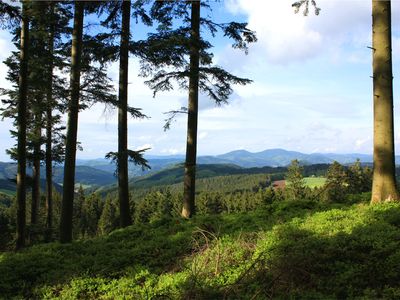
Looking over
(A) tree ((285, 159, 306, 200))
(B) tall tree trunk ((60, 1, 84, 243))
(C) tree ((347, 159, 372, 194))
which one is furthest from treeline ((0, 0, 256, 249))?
(A) tree ((285, 159, 306, 200))

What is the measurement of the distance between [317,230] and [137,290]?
4028mm

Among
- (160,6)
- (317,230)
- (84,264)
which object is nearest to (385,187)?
(317,230)

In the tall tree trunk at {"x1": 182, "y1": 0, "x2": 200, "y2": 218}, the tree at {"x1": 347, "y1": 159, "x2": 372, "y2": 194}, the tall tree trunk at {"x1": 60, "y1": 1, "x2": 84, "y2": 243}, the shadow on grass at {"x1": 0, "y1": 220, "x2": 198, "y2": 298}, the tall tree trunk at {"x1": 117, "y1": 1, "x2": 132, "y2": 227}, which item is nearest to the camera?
the shadow on grass at {"x1": 0, "y1": 220, "x2": 198, "y2": 298}

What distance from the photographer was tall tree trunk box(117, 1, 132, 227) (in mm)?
14039

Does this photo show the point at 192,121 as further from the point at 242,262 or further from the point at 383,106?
the point at 242,262

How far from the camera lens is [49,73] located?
18.5m

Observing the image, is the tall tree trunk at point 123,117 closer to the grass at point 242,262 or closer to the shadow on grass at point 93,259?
the shadow on grass at point 93,259

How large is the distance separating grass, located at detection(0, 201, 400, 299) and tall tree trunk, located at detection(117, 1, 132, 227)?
3315 millimetres

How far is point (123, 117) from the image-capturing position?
14.4 metres

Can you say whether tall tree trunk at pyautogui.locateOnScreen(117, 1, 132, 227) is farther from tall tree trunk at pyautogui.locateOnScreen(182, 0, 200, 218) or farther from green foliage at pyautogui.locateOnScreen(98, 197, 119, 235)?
green foliage at pyautogui.locateOnScreen(98, 197, 119, 235)

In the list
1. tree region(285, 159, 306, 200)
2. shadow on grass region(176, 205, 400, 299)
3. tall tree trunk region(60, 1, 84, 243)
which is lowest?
tree region(285, 159, 306, 200)

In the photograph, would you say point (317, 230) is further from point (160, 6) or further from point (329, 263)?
point (160, 6)

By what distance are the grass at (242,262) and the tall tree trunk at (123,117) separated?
3.31 meters

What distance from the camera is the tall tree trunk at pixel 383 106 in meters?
8.77
